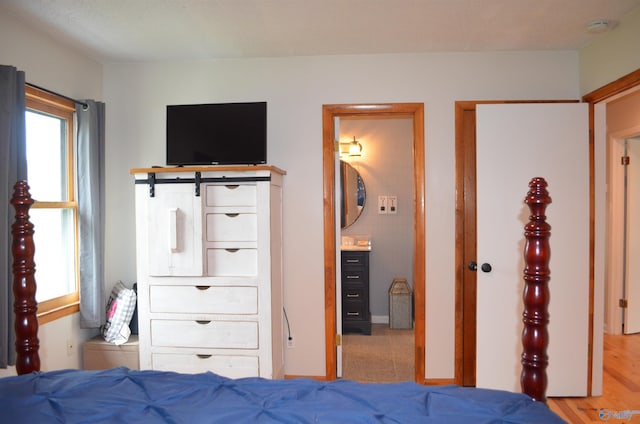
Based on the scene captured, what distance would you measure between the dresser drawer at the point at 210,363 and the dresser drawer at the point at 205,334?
7 cm

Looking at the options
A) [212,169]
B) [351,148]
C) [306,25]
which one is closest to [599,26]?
[306,25]

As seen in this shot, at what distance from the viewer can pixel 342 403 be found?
131cm

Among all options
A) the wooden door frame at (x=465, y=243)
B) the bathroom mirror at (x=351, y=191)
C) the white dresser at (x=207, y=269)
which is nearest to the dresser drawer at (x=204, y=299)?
the white dresser at (x=207, y=269)

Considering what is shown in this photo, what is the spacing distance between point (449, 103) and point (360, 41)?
31.8 inches

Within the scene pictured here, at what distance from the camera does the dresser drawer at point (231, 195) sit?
2836 millimetres

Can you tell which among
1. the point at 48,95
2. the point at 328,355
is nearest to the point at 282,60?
the point at 48,95

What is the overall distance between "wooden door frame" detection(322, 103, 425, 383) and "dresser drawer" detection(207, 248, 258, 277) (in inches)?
26.4

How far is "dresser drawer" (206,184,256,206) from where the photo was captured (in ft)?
9.30

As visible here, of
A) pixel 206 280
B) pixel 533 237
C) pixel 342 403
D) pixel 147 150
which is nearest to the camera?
pixel 342 403

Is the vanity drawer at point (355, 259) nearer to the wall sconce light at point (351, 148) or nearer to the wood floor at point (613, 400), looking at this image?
the wall sconce light at point (351, 148)

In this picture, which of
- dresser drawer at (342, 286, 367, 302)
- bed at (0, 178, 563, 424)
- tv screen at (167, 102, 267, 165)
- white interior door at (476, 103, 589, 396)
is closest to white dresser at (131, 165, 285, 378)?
tv screen at (167, 102, 267, 165)

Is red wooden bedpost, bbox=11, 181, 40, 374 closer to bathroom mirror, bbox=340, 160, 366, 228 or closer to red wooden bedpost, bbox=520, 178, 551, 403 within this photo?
red wooden bedpost, bbox=520, 178, 551, 403

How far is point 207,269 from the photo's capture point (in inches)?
113

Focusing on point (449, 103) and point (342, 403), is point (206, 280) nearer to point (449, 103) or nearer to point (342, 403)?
point (342, 403)
